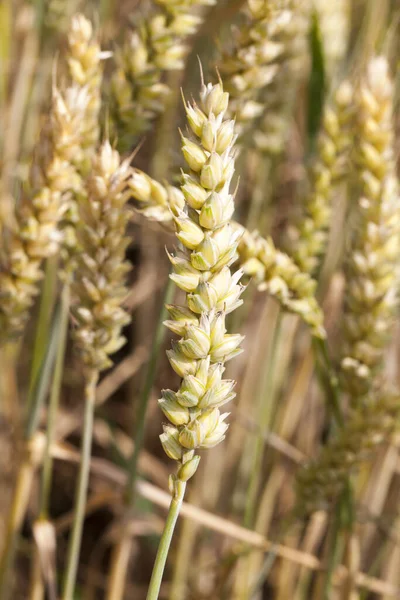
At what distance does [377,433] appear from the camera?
0.74 m

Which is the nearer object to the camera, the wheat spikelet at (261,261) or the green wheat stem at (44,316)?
the wheat spikelet at (261,261)

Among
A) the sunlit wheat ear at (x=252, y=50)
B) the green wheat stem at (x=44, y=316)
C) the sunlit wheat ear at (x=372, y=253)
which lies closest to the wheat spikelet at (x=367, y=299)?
the sunlit wheat ear at (x=372, y=253)

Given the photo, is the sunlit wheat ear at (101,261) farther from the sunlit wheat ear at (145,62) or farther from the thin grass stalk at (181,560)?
the thin grass stalk at (181,560)

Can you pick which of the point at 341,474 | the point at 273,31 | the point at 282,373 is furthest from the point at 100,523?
the point at 273,31

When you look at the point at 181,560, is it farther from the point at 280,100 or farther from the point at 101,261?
the point at 280,100

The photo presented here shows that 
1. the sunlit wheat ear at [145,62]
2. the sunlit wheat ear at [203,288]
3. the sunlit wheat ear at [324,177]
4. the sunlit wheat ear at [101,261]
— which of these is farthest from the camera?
the sunlit wheat ear at [324,177]

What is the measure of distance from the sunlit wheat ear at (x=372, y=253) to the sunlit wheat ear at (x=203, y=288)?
344 millimetres

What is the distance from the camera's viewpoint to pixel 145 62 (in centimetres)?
73

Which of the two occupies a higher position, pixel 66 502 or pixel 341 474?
pixel 341 474

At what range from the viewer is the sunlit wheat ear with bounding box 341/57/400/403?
0.75 m

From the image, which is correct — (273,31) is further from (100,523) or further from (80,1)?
(100,523)

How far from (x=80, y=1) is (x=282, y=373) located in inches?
29.4

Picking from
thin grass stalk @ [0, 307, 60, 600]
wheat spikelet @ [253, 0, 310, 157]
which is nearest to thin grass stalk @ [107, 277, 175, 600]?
thin grass stalk @ [0, 307, 60, 600]

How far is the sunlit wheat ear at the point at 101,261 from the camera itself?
0.58 m
